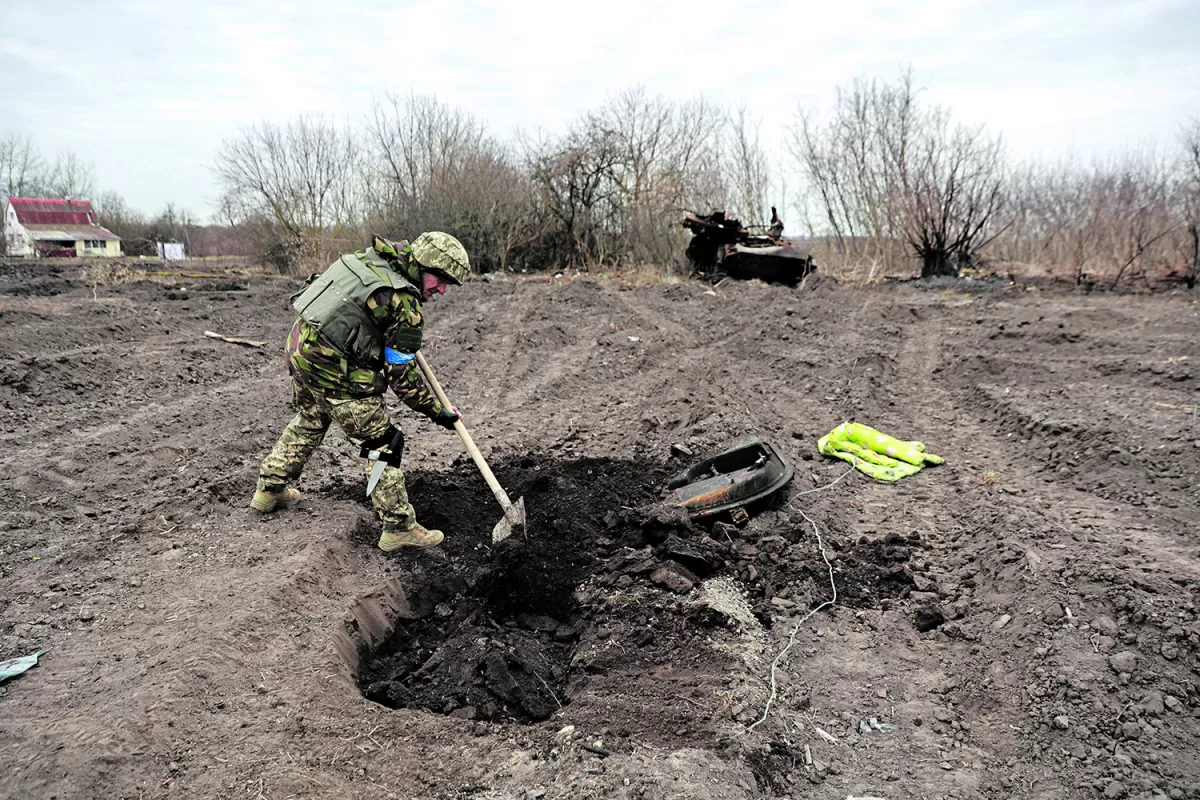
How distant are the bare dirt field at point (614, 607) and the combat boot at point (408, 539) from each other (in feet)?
0.43

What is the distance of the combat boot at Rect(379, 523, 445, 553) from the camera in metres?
4.61

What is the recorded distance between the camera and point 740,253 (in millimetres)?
17984

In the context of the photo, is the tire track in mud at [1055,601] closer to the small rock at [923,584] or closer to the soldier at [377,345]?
the small rock at [923,584]

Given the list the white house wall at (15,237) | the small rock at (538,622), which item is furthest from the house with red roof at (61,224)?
the small rock at (538,622)

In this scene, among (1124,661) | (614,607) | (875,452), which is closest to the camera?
(1124,661)

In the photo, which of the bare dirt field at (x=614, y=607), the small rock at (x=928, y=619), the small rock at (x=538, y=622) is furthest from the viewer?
the small rock at (x=538, y=622)

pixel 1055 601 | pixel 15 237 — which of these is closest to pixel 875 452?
pixel 1055 601

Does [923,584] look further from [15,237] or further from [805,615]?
[15,237]

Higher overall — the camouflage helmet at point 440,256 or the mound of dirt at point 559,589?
the camouflage helmet at point 440,256

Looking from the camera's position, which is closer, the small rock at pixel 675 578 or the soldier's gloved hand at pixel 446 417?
the small rock at pixel 675 578

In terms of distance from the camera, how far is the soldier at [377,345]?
14.1ft

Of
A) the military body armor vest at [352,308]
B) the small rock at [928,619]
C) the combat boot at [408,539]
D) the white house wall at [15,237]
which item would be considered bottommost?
the small rock at [928,619]

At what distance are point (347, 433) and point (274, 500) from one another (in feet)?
3.10

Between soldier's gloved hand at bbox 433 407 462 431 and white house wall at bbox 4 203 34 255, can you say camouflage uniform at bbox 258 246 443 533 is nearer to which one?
soldier's gloved hand at bbox 433 407 462 431
